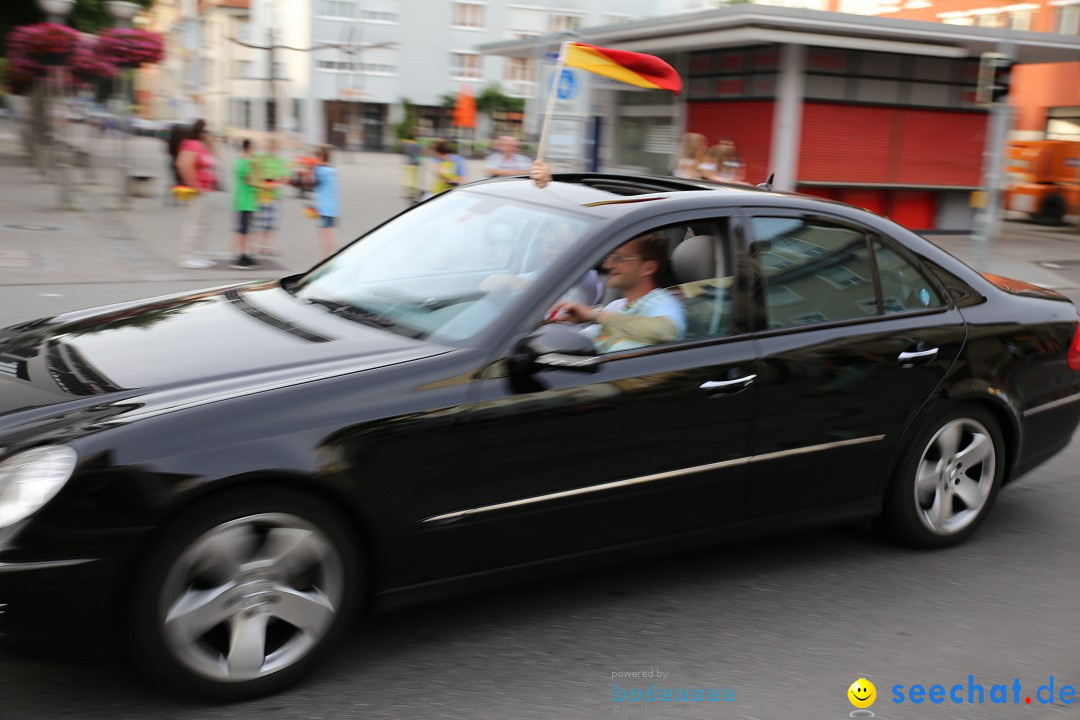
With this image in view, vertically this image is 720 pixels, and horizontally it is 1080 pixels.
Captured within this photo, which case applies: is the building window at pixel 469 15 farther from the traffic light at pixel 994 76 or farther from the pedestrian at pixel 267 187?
the traffic light at pixel 994 76

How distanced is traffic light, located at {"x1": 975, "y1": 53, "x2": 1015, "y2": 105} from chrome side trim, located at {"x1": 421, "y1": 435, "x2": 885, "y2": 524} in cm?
1010

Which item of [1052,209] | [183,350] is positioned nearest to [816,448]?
[183,350]

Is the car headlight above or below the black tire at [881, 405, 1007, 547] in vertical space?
above

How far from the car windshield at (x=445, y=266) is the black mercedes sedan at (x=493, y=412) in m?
0.01

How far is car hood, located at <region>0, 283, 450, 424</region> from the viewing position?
3.28 m

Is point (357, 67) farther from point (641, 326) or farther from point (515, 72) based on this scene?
point (641, 326)

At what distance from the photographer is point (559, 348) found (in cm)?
349

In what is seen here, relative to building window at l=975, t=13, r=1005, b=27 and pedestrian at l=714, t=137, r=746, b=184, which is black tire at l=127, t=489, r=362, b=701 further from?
building window at l=975, t=13, r=1005, b=27

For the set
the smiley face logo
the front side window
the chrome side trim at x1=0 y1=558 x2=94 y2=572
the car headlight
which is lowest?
the smiley face logo

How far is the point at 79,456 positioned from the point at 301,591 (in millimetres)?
740

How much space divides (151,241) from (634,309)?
42.3ft

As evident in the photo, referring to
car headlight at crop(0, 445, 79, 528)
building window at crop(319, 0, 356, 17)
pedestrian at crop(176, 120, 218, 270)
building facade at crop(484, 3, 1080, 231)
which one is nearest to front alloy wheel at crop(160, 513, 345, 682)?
car headlight at crop(0, 445, 79, 528)

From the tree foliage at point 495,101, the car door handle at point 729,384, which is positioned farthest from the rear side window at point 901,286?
the tree foliage at point 495,101

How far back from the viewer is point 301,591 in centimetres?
322
